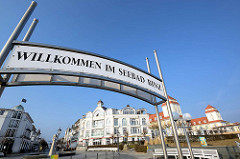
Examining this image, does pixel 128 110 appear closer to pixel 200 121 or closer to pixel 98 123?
pixel 98 123

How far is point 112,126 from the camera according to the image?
41062 millimetres

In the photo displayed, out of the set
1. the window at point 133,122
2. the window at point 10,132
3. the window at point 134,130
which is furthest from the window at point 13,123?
the window at point 134,130

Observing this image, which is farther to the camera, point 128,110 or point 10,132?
point 128,110

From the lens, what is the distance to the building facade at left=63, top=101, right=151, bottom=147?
Result: 4038cm

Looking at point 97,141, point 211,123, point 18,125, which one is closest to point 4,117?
point 18,125

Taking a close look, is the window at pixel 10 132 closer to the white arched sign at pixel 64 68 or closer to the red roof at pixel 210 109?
the white arched sign at pixel 64 68

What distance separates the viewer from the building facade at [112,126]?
4038cm

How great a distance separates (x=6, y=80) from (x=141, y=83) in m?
2.78

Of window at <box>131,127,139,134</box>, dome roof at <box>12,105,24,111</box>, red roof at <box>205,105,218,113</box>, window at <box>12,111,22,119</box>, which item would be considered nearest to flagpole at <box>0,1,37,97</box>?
window at <box>131,127,139,134</box>

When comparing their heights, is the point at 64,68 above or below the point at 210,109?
below

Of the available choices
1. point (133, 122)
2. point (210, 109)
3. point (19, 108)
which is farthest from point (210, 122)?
point (19, 108)

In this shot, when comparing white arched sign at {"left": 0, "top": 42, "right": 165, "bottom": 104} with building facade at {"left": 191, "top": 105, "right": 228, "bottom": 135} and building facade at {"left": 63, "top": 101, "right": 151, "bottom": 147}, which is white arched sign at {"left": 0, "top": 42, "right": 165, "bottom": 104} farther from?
building facade at {"left": 191, "top": 105, "right": 228, "bottom": 135}

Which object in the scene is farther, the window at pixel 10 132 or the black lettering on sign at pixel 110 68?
the window at pixel 10 132

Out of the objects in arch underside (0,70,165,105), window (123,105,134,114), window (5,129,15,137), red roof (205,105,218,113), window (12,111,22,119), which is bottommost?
arch underside (0,70,165,105)
